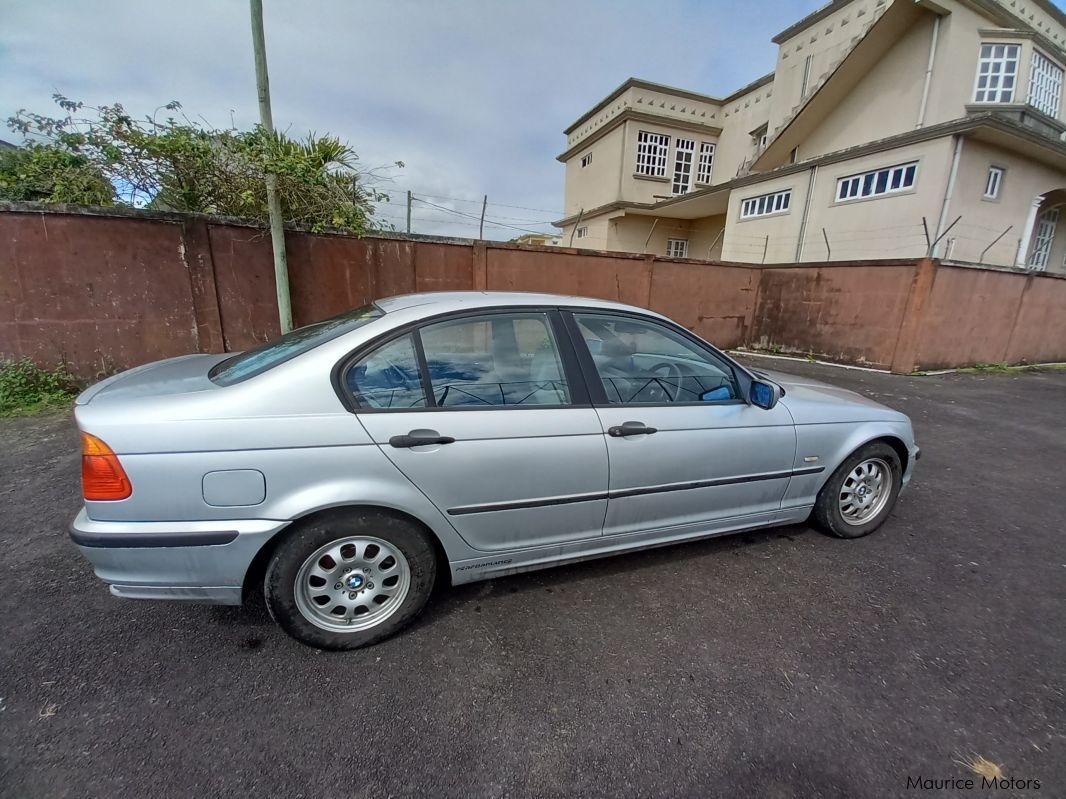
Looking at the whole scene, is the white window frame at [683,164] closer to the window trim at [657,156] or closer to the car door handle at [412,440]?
the window trim at [657,156]

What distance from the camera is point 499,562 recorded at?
227cm

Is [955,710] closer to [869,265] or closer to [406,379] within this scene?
[406,379]

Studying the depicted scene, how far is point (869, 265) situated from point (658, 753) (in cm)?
1096

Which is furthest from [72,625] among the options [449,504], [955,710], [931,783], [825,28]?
[825,28]

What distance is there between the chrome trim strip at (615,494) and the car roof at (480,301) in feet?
3.14

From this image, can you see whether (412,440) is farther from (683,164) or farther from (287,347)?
(683,164)

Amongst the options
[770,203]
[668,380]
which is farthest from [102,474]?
[770,203]

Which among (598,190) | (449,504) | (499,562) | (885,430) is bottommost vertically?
(499,562)

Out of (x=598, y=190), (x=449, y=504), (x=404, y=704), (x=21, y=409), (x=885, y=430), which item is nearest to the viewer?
(x=404, y=704)

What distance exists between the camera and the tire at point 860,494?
2.96m

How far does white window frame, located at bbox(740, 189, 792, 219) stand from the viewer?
15.4 metres

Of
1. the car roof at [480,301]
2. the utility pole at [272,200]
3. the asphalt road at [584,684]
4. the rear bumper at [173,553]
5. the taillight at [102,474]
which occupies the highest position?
the utility pole at [272,200]

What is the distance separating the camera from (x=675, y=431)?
238 centimetres

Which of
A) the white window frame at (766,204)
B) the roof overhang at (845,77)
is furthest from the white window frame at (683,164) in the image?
the white window frame at (766,204)
